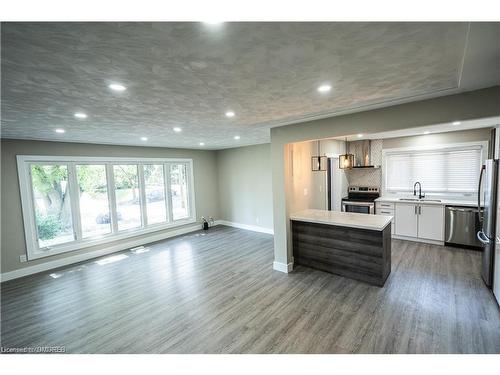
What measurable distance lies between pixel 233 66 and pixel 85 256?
17.9ft

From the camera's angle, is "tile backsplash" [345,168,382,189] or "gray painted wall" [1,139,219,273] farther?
"tile backsplash" [345,168,382,189]

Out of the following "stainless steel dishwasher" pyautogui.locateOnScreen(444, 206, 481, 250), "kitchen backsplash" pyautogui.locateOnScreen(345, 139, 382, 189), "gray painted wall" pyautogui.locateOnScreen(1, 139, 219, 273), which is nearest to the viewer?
"gray painted wall" pyautogui.locateOnScreen(1, 139, 219, 273)

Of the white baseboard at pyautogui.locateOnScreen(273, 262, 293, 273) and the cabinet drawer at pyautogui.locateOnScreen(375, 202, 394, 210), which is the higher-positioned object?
the cabinet drawer at pyautogui.locateOnScreen(375, 202, 394, 210)

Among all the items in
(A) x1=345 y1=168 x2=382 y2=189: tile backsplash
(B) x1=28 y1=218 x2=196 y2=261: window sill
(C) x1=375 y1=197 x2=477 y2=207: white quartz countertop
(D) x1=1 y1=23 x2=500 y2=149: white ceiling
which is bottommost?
(B) x1=28 y1=218 x2=196 y2=261: window sill

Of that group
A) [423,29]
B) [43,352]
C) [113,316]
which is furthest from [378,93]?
[43,352]

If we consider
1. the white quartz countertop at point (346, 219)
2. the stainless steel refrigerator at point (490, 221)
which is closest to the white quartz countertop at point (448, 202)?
the stainless steel refrigerator at point (490, 221)

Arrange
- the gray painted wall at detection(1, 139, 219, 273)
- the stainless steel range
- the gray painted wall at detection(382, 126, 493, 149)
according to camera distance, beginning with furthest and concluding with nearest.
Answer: the stainless steel range
the gray painted wall at detection(382, 126, 493, 149)
the gray painted wall at detection(1, 139, 219, 273)

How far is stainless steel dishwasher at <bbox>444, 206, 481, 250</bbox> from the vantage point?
14.9ft

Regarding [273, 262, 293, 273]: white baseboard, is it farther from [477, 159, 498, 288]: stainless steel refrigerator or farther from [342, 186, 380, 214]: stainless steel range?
[342, 186, 380, 214]: stainless steel range

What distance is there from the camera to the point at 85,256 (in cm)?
504

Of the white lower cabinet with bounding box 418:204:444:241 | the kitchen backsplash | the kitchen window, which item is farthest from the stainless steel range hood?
the white lower cabinet with bounding box 418:204:444:241

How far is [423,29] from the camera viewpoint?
48.6 inches

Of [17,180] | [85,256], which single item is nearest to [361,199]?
[85,256]

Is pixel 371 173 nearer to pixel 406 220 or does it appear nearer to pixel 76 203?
pixel 406 220
